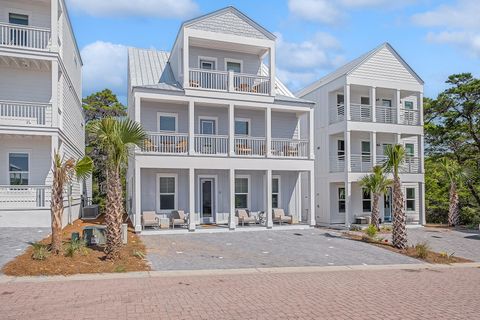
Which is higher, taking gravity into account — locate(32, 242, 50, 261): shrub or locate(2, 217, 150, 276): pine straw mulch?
locate(32, 242, 50, 261): shrub

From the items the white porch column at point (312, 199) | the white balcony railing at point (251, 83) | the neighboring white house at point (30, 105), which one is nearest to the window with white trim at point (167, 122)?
the white balcony railing at point (251, 83)

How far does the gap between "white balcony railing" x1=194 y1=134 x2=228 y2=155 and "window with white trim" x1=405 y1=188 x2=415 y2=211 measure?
13412 mm

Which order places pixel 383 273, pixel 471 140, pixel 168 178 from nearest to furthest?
1. pixel 383 273
2. pixel 168 178
3. pixel 471 140

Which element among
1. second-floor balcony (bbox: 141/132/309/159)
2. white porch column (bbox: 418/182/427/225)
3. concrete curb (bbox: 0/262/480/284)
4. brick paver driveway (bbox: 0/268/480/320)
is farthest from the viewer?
white porch column (bbox: 418/182/427/225)

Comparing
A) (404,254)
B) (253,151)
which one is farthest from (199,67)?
(404,254)

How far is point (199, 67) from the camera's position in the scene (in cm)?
2192

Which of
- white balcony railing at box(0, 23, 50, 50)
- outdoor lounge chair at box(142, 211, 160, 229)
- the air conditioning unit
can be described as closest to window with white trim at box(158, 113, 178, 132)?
outdoor lounge chair at box(142, 211, 160, 229)

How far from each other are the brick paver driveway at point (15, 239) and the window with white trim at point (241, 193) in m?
9.43

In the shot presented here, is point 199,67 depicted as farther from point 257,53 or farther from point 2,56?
point 2,56

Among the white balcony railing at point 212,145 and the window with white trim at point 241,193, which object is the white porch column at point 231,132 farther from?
the window with white trim at point 241,193

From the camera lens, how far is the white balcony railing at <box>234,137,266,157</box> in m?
21.1

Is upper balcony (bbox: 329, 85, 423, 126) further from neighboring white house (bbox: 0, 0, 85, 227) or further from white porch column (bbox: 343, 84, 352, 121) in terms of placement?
neighboring white house (bbox: 0, 0, 85, 227)

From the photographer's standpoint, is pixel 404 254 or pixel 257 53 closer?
pixel 404 254

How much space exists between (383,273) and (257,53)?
14542 millimetres
